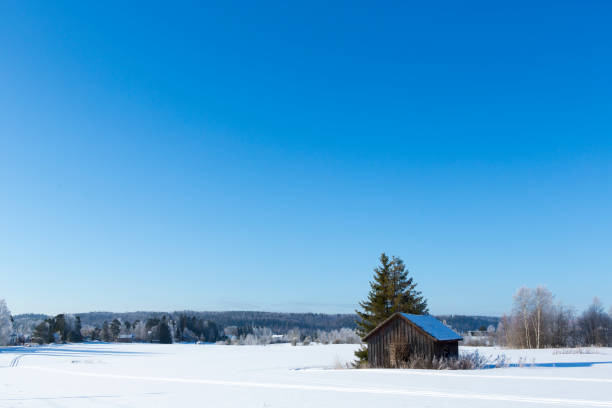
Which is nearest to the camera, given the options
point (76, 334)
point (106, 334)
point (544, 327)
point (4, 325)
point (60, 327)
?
point (544, 327)

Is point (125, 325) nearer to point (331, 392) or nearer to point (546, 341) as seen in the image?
point (546, 341)

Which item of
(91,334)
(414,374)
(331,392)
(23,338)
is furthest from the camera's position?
(91,334)

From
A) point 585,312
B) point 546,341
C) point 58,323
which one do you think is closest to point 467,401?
point 546,341

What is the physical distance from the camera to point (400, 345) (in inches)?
1299

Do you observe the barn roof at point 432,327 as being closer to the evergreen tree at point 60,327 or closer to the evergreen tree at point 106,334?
the evergreen tree at point 60,327

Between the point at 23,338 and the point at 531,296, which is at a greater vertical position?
the point at 531,296

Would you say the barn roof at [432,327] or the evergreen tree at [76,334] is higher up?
the barn roof at [432,327]

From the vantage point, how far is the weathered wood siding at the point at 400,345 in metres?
32.2

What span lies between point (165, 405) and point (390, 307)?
86.4ft

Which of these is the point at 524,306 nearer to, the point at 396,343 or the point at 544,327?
the point at 544,327

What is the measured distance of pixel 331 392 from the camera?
2000cm

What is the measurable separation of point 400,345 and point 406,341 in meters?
0.50

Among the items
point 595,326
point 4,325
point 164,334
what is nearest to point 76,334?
point 164,334

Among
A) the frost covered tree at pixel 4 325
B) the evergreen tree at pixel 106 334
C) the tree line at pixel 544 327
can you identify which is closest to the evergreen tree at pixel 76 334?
the evergreen tree at pixel 106 334
